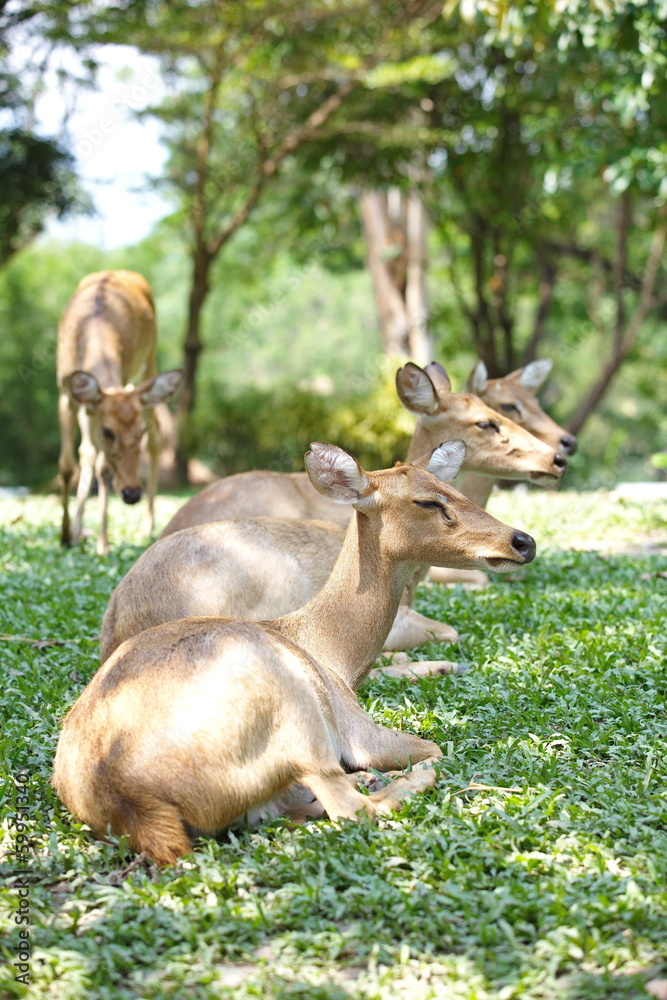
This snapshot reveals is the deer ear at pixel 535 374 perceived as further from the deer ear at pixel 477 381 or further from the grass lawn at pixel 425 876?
the grass lawn at pixel 425 876

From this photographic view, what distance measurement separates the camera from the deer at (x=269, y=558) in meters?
4.48

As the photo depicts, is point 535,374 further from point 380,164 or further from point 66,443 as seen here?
point 380,164

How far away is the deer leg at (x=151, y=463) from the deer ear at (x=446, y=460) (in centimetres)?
516

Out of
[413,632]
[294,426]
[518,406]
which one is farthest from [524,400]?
[294,426]

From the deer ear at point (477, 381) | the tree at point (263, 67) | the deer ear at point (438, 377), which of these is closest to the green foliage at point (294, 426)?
the tree at point (263, 67)

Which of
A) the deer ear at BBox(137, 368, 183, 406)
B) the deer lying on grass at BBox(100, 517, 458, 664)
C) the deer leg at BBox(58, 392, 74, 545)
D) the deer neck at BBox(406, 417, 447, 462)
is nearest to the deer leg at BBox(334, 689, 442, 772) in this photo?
the deer lying on grass at BBox(100, 517, 458, 664)

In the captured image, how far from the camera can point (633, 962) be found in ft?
8.55

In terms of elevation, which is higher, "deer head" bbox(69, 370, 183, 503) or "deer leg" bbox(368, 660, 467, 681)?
"deer head" bbox(69, 370, 183, 503)

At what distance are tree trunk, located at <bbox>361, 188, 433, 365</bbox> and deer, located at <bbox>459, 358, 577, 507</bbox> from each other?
30.2ft

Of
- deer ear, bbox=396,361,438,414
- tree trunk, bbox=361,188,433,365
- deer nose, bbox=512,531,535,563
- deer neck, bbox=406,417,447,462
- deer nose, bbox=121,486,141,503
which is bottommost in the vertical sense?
deer nose, bbox=121,486,141,503

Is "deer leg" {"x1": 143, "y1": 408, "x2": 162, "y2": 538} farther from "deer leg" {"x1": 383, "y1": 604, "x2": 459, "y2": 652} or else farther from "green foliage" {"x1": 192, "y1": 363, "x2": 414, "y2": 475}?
"green foliage" {"x1": 192, "y1": 363, "x2": 414, "y2": 475}

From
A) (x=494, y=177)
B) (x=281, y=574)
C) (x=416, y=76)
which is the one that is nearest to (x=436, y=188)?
(x=494, y=177)

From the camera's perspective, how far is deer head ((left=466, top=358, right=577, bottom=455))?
715 centimetres

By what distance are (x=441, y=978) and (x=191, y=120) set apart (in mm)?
19233
